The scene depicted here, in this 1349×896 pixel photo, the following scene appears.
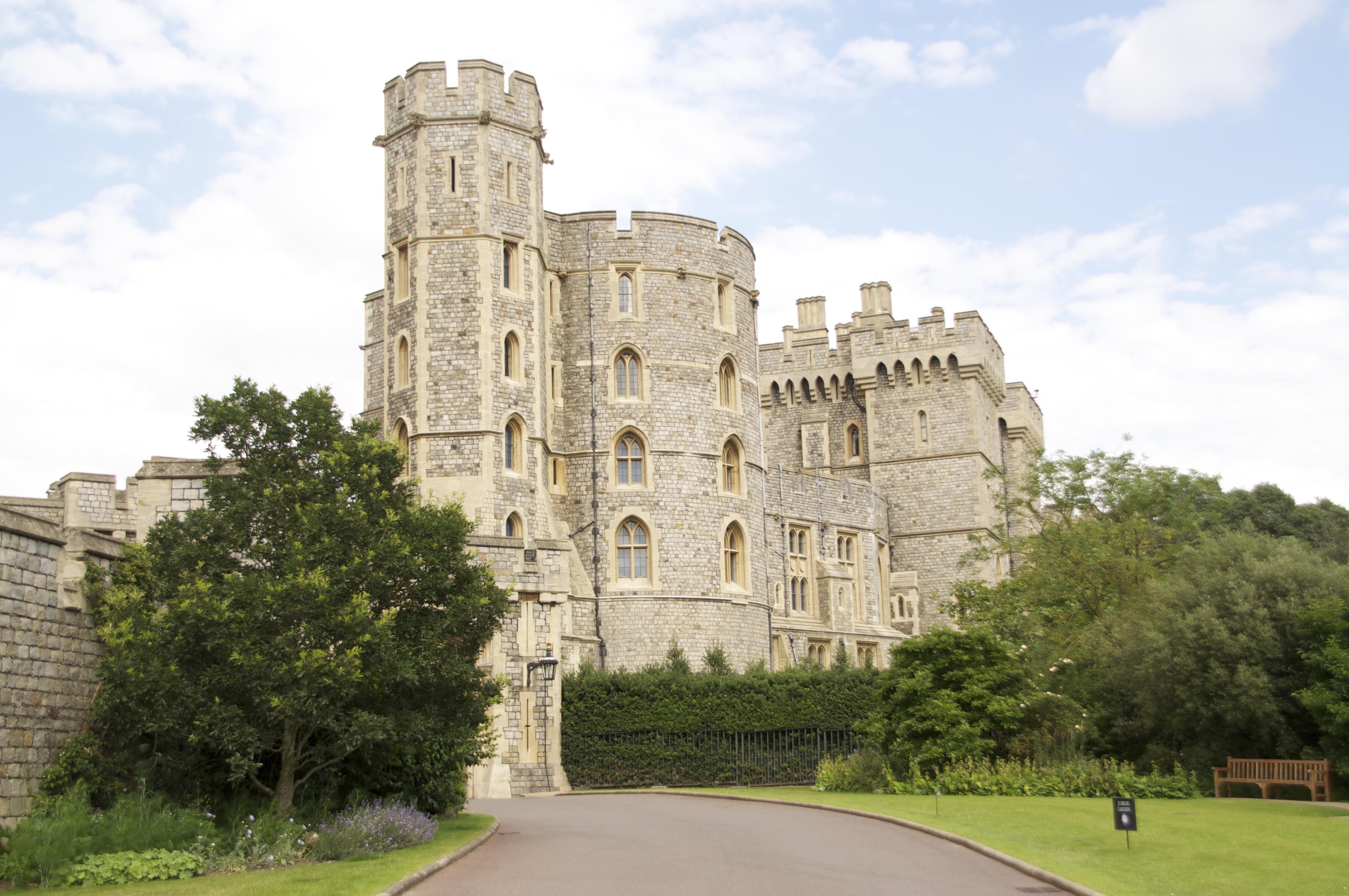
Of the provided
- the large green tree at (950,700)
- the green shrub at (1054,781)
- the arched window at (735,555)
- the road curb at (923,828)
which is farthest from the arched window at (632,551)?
the green shrub at (1054,781)

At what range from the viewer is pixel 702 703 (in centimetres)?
2814

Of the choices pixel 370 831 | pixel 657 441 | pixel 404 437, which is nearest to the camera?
pixel 370 831

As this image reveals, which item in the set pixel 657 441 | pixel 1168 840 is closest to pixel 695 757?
pixel 657 441

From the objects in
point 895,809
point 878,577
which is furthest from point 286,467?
point 878,577

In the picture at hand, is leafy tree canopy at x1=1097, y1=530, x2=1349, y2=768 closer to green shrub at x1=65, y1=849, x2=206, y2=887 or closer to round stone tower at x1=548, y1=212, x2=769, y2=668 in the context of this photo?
round stone tower at x1=548, y1=212, x2=769, y2=668

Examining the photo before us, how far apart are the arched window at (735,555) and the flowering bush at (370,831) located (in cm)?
2042

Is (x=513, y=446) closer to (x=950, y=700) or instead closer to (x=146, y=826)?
(x=950, y=700)

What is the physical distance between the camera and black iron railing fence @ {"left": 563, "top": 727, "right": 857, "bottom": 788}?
27.5m

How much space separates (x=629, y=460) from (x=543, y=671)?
1162cm

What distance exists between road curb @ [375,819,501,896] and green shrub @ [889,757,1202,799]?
7.64 metres

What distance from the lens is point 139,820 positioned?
43.2 ft

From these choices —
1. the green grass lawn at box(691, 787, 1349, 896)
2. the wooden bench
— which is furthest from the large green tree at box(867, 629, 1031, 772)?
the wooden bench

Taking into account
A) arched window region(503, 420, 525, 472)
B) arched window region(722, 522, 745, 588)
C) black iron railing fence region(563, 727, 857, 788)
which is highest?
arched window region(503, 420, 525, 472)

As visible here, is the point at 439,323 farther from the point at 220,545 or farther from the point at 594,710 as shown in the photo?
the point at 220,545
